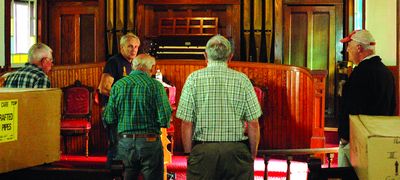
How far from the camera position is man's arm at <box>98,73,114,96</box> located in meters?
5.30

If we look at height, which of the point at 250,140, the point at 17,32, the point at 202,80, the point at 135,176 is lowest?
the point at 135,176

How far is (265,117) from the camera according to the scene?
8.00m

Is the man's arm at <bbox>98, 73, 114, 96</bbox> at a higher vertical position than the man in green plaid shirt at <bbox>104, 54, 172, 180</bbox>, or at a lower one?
higher

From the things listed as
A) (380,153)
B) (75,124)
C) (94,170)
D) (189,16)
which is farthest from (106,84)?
(189,16)

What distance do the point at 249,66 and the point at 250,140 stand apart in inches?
172

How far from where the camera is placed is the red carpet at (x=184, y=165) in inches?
266

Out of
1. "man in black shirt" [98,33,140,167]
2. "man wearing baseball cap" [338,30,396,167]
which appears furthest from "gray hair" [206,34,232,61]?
"man in black shirt" [98,33,140,167]

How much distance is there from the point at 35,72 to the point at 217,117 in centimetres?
133

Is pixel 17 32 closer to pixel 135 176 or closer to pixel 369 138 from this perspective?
pixel 135 176

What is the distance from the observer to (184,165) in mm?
7246

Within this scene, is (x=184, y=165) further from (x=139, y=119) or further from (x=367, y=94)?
(x=367, y=94)

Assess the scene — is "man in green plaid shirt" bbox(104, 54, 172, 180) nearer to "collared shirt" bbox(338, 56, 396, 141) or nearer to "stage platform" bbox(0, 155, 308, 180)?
"stage platform" bbox(0, 155, 308, 180)

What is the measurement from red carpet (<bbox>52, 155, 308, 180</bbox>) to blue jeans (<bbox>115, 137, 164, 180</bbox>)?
2.07m

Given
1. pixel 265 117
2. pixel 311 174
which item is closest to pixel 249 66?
pixel 265 117
